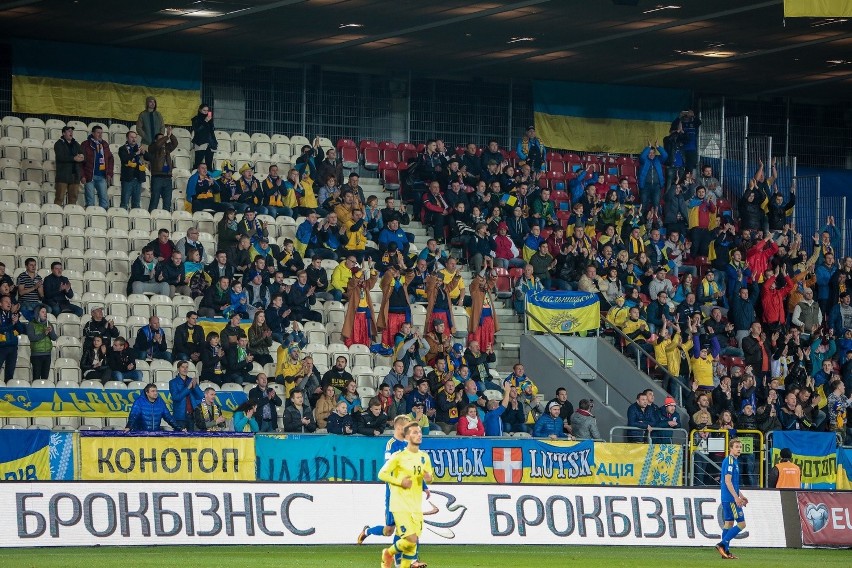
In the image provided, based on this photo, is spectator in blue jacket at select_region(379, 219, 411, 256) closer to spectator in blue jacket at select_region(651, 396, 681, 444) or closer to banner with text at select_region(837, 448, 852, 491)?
spectator in blue jacket at select_region(651, 396, 681, 444)

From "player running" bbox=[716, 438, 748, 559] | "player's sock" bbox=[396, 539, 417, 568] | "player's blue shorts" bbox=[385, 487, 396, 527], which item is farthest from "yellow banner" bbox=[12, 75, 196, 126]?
"player's sock" bbox=[396, 539, 417, 568]

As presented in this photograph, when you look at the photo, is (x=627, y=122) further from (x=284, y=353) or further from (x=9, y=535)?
(x=9, y=535)

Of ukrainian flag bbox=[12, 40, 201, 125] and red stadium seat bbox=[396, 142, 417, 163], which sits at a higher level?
ukrainian flag bbox=[12, 40, 201, 125]

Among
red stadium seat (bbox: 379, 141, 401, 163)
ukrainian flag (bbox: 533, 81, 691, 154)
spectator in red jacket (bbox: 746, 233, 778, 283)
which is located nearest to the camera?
spectator in red jacket (bbox: 746, 233, 778, 283)

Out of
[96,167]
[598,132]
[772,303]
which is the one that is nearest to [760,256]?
[772,303]

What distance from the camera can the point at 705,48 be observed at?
33406mm

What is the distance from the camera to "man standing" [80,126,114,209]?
94.8 ft

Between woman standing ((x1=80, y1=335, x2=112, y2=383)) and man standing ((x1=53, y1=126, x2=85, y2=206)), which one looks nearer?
woman standing ((x1=80, y1=335, x2=112, y2=383))

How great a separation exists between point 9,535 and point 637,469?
1081 cm

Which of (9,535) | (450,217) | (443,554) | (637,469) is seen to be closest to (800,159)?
(450,217)

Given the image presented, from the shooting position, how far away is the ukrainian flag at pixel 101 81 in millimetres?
31281

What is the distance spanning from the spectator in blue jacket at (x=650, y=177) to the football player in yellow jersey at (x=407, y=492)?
2137cm

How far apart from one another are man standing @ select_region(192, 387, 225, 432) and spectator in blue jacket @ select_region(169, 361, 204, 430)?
5.2 inches

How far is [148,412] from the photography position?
23047 millimetres
